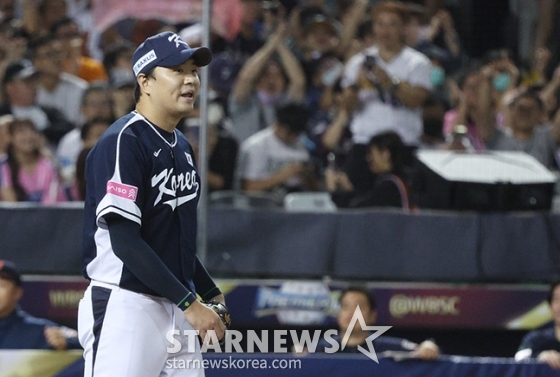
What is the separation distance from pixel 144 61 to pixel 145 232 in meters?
0.61

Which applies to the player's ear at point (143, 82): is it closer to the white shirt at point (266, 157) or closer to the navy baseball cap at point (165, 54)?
the navy baseball cap at point (165, 54)

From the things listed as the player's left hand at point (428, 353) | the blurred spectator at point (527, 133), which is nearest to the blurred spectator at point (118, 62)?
the blurred spectator at point (527, 133)

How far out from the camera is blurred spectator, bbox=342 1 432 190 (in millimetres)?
8227

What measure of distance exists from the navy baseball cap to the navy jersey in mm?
192

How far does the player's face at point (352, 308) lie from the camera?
6121mm

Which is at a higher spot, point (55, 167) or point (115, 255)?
point (115, 255)

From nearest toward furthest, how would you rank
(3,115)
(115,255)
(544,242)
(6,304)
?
(115,255) → (6,304) → (544,242) → (3,115)

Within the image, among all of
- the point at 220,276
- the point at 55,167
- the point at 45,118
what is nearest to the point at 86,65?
the point at 45,118

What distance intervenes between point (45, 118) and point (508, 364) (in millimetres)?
5116

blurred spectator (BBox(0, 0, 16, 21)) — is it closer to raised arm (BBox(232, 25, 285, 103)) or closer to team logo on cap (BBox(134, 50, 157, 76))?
raised arm (BBox(232, 25, 285, 103))

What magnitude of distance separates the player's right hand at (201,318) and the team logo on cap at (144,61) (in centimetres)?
86

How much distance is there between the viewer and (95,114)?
848 cm

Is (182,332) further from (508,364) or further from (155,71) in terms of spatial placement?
(508,364)

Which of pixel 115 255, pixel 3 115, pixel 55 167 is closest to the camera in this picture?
pixel 115 255
